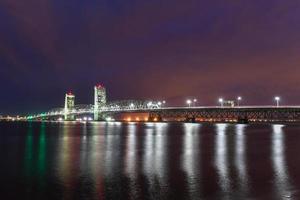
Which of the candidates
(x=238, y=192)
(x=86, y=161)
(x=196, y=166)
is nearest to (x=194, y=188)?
(x=238, y=192)

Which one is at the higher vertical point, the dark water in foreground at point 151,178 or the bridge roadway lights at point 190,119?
the bridge roadway lights at point 190,119

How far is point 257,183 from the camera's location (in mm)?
19609

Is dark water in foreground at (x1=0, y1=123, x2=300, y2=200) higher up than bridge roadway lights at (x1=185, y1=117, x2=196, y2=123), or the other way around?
bridge roadway lights at (x1=185, y1=117, x2=196, y2=123)

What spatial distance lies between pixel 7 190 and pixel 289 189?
1197 centimetres

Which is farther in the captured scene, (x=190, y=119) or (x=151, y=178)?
(x=190, y=119)

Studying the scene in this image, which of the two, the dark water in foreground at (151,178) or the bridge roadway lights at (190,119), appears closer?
the dark water in foreground at (151,178)

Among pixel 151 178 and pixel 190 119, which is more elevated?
pixel 190 119

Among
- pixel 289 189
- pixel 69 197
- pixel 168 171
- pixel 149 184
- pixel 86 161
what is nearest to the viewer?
pixel 69 197

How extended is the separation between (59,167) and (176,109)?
468 ft

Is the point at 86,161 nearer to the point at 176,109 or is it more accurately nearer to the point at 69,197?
the point at 69,197

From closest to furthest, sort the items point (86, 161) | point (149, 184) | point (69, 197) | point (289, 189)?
point (69, 197) < point (289, 189) < point (149, 184) < point (86, 161)

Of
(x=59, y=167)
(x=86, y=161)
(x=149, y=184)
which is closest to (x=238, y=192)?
(x=149, y=184)

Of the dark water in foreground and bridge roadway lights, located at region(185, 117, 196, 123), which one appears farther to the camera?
bridge roadway lights, located at region(185, 117, 196, 123)

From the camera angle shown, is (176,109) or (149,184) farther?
(176,109)
